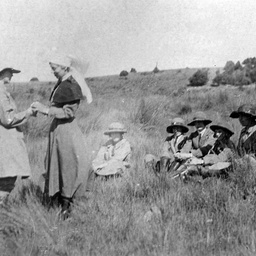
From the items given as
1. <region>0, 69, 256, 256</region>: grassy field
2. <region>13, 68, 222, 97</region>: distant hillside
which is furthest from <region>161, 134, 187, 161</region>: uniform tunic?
<region>13, 68, 222, 97</region>: distant hillside

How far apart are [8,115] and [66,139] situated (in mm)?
789

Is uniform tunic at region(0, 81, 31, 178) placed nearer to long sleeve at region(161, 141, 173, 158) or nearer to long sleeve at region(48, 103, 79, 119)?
long sleeve at region(48, 103, 79, 119)

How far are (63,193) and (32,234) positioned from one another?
2.99 ft

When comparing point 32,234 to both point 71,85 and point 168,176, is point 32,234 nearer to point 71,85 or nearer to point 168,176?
point 71,85

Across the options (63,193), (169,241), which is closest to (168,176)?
(63,193)

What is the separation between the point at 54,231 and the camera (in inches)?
149

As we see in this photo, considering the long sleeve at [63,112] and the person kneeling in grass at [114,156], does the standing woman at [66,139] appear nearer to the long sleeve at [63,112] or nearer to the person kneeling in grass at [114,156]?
the long sleeve at [63,112]

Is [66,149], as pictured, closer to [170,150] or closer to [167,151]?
[167,151]

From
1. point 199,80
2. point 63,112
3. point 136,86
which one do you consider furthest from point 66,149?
point 199,80

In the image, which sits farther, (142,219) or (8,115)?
(8,115)

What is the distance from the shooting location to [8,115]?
15.4 ft

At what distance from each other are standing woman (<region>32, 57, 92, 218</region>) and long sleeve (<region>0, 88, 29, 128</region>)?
0.26 m

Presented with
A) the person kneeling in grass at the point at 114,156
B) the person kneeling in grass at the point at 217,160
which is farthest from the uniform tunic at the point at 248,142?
the person kneeling in grass at the point at 114,156

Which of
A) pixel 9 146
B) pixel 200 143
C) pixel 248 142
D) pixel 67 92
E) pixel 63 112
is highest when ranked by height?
pixel 67 92
